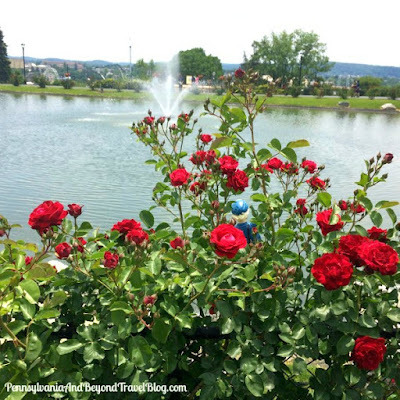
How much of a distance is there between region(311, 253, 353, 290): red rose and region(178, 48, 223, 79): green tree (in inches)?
3621

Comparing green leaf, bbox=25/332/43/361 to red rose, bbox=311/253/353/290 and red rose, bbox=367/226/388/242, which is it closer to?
red rose, bbox=311/253/353/290

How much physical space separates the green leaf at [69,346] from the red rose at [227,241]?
0.64 m

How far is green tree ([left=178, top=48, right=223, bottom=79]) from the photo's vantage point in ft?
303

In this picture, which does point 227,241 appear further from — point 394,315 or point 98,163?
point 98,163

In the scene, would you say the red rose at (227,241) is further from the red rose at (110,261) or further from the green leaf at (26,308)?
the green leaf at (26,308)

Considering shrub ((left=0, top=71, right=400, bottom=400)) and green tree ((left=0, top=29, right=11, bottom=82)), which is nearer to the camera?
shrub ((left=0, top=71, right=400, bottom=400))

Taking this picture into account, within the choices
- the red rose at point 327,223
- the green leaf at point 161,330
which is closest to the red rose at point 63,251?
the green leaf at point 161,330

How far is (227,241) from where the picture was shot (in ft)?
5.26

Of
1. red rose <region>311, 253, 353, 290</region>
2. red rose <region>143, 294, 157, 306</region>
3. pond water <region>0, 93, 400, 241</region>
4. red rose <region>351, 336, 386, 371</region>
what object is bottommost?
pond water <region>0, 93, 400, 241</region>

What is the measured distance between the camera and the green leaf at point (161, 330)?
1746 millimetres

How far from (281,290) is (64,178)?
8806 millimetres

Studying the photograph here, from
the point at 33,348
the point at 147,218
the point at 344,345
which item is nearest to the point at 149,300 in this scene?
the point at 33,348

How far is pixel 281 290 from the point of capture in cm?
195

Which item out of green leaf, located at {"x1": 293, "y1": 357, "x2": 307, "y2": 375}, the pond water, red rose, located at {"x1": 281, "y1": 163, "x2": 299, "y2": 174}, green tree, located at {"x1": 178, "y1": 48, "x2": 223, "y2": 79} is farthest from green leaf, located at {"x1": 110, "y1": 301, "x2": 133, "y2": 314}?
green tree, located at {"x1": 178, "y1": 48, "x2": 223, "y2": 79}
